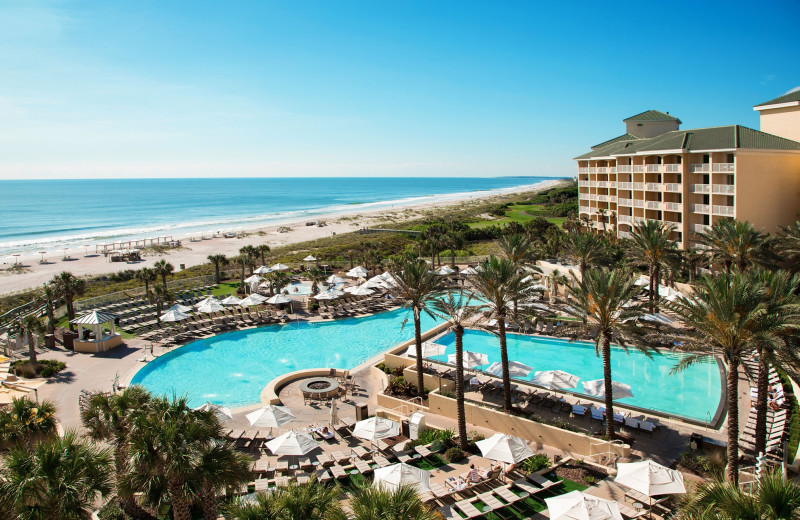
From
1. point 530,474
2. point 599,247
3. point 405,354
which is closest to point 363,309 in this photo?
point 405,354

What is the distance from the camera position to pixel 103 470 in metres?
10.7

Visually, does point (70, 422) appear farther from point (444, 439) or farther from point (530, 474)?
point (530, 474)

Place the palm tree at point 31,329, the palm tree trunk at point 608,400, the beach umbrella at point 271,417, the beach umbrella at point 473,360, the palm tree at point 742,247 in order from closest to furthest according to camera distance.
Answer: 1. the palm tree trunk at point 608,400
2. the beach umbrella at point 271,417
3. the beach umbrella at point 473,360
4. the palm tree at point 31,329
5. the palm tree at point 742,247

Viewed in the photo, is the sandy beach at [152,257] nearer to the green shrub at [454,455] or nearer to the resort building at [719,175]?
the resort building at [719,175]

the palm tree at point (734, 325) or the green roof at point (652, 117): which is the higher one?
the green roof at point (652, 117)

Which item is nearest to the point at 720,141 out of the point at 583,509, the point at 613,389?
the point at 613,389

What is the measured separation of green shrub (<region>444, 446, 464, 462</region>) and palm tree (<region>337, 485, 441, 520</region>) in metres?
7.71

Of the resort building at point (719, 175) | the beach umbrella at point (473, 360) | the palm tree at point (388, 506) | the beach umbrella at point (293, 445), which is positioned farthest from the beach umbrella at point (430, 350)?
the resort building at point (719, 175)

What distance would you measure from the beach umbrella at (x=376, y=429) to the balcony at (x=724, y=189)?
103 ft

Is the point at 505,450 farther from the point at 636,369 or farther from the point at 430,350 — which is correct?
the point at 636,369

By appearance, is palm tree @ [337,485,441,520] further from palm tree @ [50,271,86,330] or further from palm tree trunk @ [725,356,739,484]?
palm tree @ [50,271,86,330]

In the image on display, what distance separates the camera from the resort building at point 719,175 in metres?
36.2

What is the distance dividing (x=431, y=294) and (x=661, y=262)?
51.3 ft

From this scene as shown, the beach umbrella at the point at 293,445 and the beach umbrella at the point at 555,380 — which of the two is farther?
the beach umbrella at the point at 555,380
